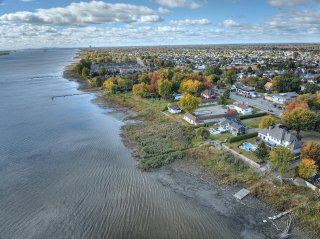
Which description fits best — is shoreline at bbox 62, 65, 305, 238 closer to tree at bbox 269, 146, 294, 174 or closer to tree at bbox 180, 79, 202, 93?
tree at bbox 269, 146, 294, 174

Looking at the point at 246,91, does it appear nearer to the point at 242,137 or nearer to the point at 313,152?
the point at 242,137

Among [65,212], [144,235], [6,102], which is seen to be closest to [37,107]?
[6,102]

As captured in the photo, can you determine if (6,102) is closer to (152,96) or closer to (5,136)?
(5,136)

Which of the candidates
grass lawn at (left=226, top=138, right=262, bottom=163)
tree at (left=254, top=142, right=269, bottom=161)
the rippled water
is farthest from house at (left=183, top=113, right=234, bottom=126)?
tree at (left=254, top=142, right=269, bottom=161)

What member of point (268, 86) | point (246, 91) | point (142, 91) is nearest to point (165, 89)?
point (142, 91)

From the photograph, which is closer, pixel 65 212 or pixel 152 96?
pixel 65 212

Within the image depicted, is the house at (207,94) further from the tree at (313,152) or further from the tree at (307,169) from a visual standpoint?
the tree at (307,169)

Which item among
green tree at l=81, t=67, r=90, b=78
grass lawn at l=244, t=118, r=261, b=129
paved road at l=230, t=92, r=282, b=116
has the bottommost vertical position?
green tree at l=81, t=67, r=90, b=78
